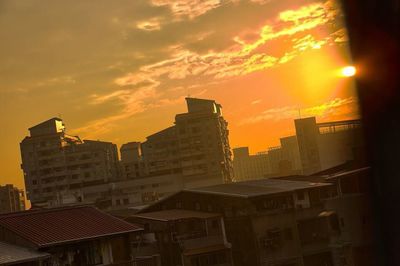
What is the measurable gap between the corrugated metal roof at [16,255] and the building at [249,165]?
115 ft

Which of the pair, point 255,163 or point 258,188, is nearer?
point 258,188

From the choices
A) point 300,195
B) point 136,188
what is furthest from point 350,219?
→ point 136,188

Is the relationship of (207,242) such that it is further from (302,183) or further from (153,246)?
(302,183)

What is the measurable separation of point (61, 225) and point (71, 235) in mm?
397

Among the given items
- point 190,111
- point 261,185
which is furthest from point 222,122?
point 261,185


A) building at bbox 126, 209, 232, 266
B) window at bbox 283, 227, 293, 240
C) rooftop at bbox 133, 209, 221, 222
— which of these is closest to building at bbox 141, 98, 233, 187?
rooftop at bbox 133, 209, 221, 222

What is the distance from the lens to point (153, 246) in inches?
423

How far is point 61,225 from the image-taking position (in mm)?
8328

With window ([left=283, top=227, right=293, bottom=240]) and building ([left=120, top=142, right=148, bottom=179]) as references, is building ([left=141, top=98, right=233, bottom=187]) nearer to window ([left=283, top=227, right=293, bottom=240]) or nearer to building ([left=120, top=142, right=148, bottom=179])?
building ([left=120, top=142, right=148, bottom=179])

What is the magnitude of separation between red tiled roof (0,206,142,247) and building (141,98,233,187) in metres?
21.3

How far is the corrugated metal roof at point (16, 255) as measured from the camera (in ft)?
22.3

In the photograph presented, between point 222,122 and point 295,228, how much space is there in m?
22.6

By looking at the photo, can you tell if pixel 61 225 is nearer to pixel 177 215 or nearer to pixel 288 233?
pixel 177 215

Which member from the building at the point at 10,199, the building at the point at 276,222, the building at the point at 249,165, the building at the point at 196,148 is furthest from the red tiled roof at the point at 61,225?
the building at the point at 249,165
